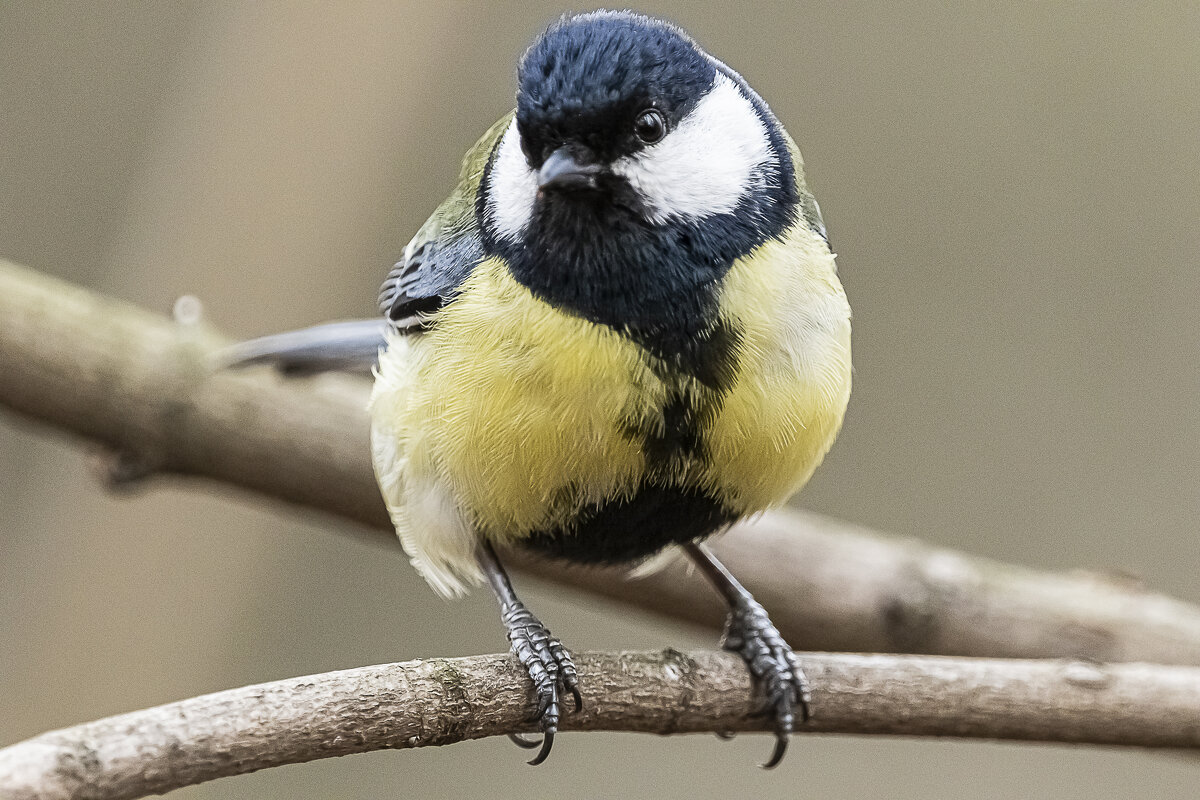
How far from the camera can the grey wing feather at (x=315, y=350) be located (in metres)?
1.81

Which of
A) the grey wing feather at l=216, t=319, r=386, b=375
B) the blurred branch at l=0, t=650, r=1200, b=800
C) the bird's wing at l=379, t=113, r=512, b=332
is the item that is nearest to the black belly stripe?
the blurred branch at l=0, t=650, r=1200, b=800

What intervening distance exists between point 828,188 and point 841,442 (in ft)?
1.87

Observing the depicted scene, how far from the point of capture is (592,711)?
1228 mm

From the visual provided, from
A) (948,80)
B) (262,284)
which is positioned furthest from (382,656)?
(948,80)

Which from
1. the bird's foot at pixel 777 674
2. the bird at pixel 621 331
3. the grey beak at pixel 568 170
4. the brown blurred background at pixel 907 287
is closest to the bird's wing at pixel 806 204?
the bird at pixel 621 331

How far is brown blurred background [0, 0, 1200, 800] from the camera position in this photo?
261 cm

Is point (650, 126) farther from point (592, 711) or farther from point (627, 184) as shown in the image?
point (592, 711)

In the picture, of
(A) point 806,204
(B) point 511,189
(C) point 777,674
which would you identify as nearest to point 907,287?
(A) point 806,204

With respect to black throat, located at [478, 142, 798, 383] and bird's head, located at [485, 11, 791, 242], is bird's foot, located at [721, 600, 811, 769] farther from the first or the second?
bird's head, located at [485, 11, 791, 242]

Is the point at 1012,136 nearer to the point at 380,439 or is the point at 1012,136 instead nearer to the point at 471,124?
the point at 471,124

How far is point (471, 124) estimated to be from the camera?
270cm

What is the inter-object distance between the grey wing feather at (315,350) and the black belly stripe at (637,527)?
0.56 metres

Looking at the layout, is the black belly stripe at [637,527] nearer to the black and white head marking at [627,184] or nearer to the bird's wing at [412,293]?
the black and white head marking at [627,184]

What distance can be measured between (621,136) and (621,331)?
0.19 meters
